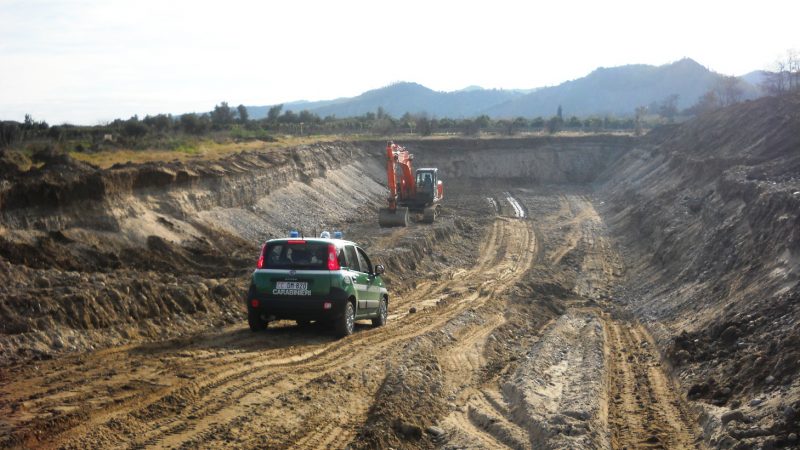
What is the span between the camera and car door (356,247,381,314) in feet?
48.0

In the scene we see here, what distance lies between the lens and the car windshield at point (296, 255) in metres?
13.2

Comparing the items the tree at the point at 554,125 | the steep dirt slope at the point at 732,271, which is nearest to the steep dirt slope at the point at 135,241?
the steep dirt slope at the point at 732,271

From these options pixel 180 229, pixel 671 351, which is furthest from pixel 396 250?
pixel 671 351

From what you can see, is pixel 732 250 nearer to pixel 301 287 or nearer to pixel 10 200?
pixel 301 287

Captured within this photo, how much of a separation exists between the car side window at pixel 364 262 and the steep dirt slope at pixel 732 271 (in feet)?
18.2

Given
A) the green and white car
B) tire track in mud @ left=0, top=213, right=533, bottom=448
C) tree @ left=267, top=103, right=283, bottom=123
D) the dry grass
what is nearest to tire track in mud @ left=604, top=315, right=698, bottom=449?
tire track in mud @ left=0, top=213, right=533, bottom=448

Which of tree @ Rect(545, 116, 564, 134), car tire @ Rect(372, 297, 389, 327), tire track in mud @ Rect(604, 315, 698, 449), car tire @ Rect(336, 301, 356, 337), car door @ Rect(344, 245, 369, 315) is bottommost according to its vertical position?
tire track in mud @ Rect(604, 315, 698, 449)

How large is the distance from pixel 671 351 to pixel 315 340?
19.9 ft

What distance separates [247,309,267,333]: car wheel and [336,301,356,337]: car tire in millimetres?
1295

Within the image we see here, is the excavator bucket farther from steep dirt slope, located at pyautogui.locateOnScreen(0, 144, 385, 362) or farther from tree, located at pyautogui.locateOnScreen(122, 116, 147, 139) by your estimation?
tree, located at pyautogui.locateOnScreen(122, 116, 147, 139)

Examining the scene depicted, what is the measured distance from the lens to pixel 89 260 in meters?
19.8

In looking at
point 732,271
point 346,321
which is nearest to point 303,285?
point 346,321

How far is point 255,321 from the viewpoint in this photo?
13.4m

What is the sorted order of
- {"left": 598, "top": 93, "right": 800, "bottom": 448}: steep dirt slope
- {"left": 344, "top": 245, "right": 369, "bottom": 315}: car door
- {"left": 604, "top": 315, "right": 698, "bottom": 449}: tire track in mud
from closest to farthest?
{"left": 604, "top": 315, "right": 698, "bottom": 449}: tire track in mud, {"left": 598, "top": 93, "right": 800, "bottom": 448}: steep dirt slope, {"left": 344, "top": 245, "right": 369, "bottom": 315}: car door
